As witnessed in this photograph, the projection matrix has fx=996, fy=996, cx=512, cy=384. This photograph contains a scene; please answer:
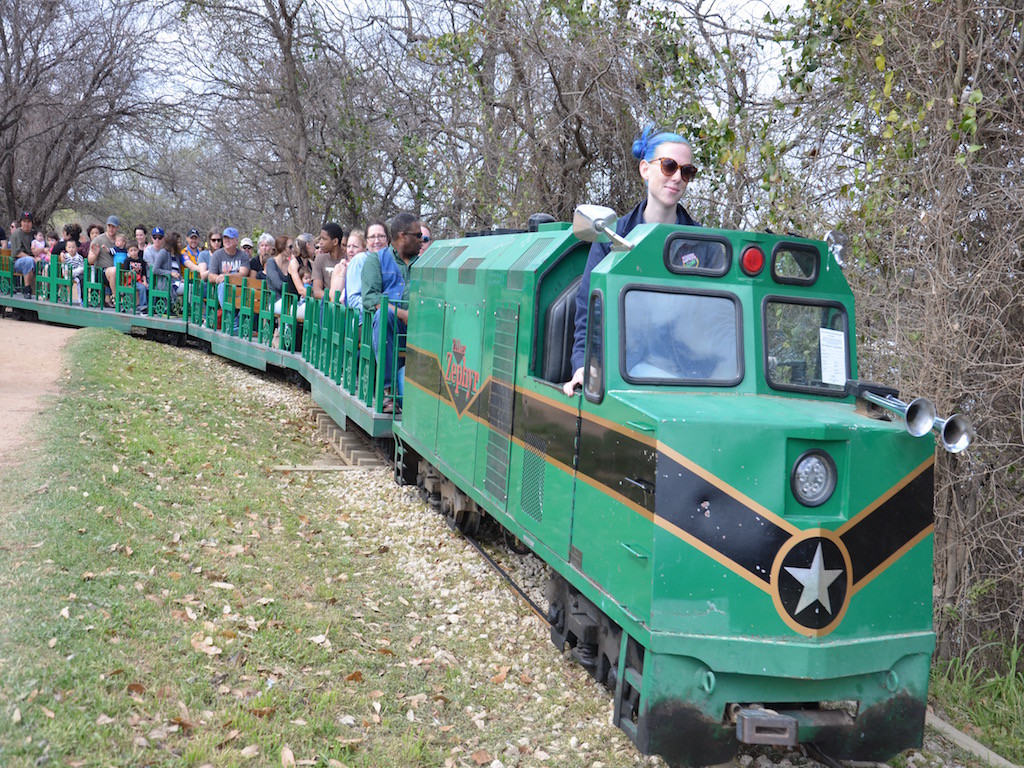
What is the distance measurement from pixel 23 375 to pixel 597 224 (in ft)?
33.2

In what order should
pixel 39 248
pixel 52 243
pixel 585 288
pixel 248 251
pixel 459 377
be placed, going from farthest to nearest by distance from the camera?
pixel 39 248
pixel 52 243
pixel 248 251
pixel 459 377
pixel 585 288

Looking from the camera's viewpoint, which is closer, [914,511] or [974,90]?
[914,511]

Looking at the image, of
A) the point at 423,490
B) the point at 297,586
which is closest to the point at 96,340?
the point at 423,490

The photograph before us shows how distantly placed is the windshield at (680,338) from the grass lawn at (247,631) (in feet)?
6.04

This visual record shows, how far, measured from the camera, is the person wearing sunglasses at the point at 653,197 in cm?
517

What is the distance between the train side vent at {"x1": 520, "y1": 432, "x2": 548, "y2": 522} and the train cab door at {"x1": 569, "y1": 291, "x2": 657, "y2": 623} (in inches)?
21.5

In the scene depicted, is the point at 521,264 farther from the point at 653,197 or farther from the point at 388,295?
the point at 388,295

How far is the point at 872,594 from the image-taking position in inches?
168

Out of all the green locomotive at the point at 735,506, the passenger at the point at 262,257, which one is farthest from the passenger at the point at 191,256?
the green locomotive at the point at 735,506

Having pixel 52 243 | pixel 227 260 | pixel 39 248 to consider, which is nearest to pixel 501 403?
pixel 227 260

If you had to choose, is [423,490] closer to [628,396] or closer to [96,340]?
[628,396]

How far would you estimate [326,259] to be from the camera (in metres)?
13.7

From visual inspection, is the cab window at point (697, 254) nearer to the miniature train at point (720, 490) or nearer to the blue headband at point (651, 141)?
the miniature train at point (720, 490)

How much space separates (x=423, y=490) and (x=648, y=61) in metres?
5.52
